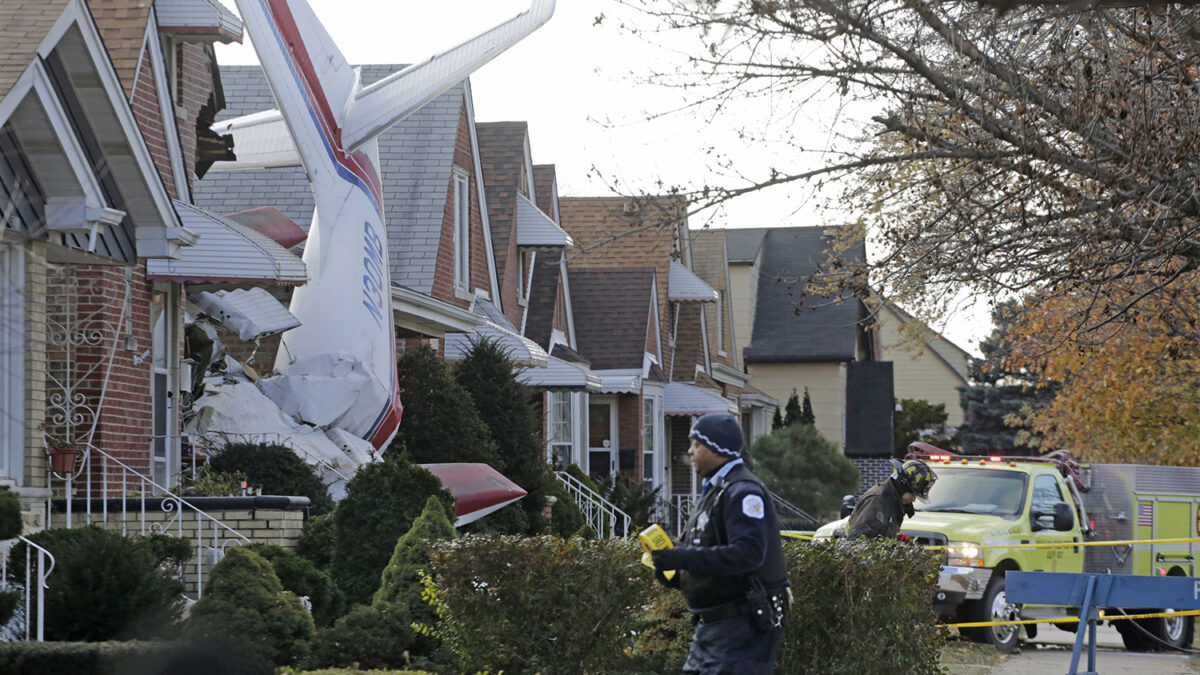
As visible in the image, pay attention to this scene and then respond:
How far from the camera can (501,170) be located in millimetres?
28859

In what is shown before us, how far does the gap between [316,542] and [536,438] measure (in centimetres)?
792

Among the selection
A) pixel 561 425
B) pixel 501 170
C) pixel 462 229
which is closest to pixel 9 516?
pixel 462 229

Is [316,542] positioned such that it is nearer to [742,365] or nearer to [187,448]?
[187,448]

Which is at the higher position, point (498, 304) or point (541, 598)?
point (498, 304)

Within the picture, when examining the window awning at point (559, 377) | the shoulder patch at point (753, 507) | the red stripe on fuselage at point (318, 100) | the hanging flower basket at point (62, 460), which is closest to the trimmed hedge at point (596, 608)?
the shoulder patch at point (753, 507)

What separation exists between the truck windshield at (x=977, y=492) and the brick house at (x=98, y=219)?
8.46m

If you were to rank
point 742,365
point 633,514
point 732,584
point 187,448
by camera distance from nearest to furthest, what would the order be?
1. point 732,584
2. point 187,448
3. point 633,514
4. point 742,365

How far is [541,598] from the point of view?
27.5 feet

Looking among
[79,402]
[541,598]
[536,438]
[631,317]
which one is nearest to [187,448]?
[79,402]

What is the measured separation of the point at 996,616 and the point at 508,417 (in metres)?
7.13

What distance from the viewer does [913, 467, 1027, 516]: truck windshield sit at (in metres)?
17.3

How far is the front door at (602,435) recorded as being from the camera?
33.0m

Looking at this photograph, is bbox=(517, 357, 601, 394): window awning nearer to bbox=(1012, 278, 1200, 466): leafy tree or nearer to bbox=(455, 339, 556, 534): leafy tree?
bbox=(455, 339, 556, 534): leafy tree

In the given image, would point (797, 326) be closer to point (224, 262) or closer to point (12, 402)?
point (224, 262)
